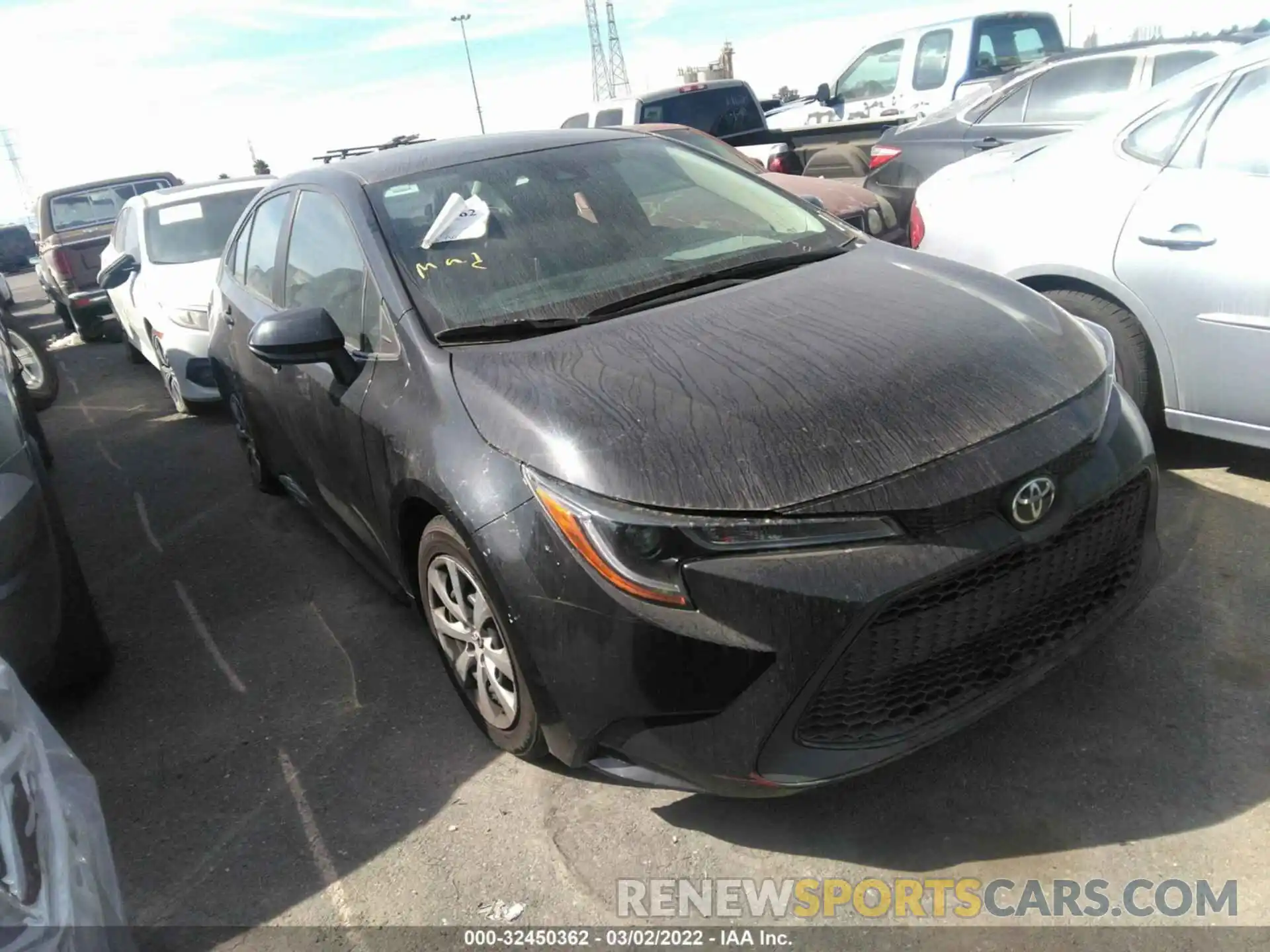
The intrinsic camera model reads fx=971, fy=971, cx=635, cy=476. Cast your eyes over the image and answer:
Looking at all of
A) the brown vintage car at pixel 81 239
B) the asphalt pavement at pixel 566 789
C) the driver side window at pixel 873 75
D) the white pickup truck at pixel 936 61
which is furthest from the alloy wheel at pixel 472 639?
the driver side window at pixel 873 75

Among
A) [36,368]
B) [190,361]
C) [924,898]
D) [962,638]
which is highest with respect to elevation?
[962,638]

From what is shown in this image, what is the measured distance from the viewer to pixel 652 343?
2.58 metres

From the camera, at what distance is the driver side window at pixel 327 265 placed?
3104mm

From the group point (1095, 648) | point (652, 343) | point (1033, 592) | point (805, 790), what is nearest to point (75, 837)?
point (805, 790)

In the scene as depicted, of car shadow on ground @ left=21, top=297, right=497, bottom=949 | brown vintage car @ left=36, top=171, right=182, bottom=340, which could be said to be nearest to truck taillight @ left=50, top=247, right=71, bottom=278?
brown vintage car @ left=36, top=171, right=182, bottom=340

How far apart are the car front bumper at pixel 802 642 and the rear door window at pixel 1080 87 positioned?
527 cm

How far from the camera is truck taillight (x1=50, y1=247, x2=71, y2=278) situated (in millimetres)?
10430

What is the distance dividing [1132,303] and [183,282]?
19.8 ft

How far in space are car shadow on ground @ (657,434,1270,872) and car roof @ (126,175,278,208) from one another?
7.20 m

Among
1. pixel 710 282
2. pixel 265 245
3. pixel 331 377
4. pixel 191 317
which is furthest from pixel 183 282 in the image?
pixel 710 282

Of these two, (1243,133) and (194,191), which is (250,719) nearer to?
(1243,133)

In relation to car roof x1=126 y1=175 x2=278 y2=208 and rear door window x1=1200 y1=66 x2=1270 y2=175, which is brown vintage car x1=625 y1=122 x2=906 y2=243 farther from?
car roof x1=126 y1=175 x2=278 y2=208

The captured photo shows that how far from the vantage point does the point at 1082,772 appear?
243 cm

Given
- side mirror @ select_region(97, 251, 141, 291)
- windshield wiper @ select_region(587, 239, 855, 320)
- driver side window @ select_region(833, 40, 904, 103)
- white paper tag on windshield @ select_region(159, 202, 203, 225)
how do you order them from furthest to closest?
1. driver side window @ select_region(833, 40, 904, 103)
2. white paper tag on windshield @ select_region(159, 202, 203, 225)
3. side mirror @ select_region(97, 251, 141, 291)
4. windshield wiper @ select_region(587, 239, 855, 320)
